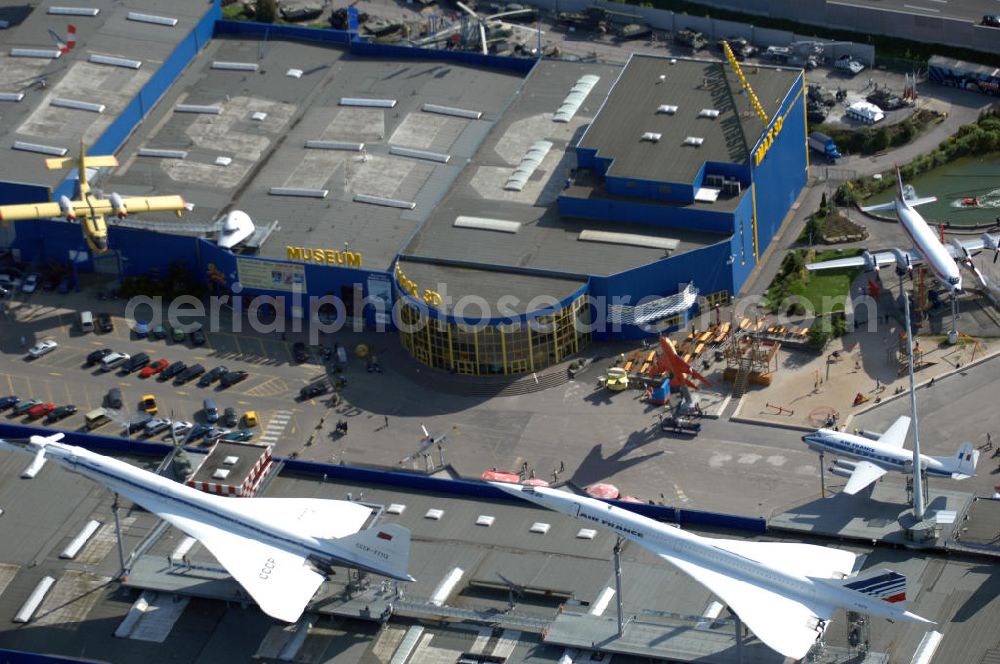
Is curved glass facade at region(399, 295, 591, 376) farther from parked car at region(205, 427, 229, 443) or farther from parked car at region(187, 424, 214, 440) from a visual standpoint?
parked car at region(187, 424, 214, 440)

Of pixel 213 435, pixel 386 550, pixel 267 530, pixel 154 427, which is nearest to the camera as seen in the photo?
pixel 386 550

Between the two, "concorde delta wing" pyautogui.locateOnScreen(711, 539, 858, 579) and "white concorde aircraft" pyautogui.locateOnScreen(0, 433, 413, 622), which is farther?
"white concorde aircraft" pyautogui.locateOnScreen(0, 433, 413, 622)

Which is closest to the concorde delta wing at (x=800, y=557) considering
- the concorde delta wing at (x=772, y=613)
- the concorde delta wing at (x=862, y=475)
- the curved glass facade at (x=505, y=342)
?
the concorde delta wing at (x=772, y=613)

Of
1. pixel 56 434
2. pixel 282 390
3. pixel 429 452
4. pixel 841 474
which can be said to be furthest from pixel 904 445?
pixel 56 434

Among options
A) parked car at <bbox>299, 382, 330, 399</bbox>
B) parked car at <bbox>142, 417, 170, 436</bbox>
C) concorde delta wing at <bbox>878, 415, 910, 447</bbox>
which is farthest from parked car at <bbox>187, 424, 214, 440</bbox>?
concorde delta wing at <bbox>878, 415, 910, 447</bbox>

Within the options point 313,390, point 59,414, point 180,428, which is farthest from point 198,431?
point 59,414

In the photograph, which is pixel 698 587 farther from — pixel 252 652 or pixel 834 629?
pixel 252 652

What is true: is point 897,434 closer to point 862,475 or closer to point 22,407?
point 862,475

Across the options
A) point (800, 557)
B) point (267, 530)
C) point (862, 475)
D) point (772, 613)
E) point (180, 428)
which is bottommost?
point (180, 428)
